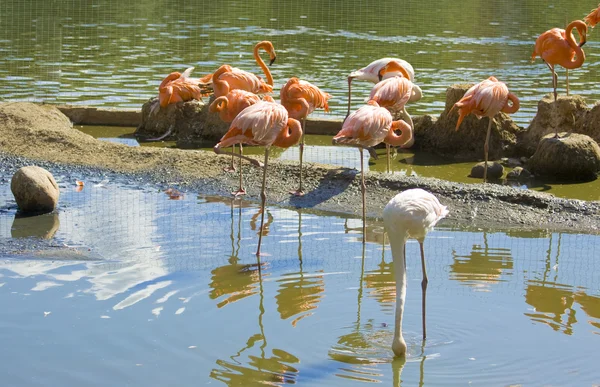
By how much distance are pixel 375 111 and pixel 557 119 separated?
11.0ft

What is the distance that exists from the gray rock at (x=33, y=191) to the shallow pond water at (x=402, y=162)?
2870 millimetres

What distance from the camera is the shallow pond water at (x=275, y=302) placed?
422 cm

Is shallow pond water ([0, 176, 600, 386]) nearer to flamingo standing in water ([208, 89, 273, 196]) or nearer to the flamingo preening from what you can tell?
flamingo standing in water ([208, 89, 273, 196])

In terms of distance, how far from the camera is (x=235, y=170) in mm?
Answer: 7934

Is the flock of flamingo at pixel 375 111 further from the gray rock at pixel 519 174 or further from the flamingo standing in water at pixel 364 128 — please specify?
the gray rock at pixel 519 174

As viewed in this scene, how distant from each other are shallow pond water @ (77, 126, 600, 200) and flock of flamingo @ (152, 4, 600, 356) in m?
0.39

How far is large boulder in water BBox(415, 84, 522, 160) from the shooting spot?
30.2 ft

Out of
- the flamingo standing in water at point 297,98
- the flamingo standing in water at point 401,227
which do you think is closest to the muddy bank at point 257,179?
the flamingo standing in water at point 297,98

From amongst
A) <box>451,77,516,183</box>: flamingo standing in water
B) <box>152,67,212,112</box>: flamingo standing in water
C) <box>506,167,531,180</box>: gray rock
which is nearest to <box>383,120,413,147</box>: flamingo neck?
<box>451,77,516,183</box>: flamingo standing in water

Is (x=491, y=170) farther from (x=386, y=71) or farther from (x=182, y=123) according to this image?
(x=182, y=123)

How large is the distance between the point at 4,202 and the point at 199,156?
1969mm

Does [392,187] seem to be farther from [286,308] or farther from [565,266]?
[286,308]

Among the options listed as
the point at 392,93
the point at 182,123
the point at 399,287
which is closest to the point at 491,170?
the point at 392,93

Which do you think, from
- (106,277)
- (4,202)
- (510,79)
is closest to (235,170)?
(4,202)
